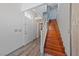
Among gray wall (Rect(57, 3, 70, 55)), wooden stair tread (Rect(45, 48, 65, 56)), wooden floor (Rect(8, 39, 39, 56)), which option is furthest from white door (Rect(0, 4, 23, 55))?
gray wall (Rect(57, 3, 70, 55))

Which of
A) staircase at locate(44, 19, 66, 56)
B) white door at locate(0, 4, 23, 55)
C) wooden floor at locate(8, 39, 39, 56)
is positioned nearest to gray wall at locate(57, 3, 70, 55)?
staircase at locate(44, 19, 66, 56)

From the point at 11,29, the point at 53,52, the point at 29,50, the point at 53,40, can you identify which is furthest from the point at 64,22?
the point at 11,29

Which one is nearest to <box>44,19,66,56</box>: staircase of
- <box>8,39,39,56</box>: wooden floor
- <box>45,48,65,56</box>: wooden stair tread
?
<box>45,48,65,56</box>: wooden stair tread

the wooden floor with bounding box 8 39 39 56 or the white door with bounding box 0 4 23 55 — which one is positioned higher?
the white door with bounding box 0 4 23 55

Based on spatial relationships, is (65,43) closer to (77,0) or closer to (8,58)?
(77,0)

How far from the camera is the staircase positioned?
142 cm

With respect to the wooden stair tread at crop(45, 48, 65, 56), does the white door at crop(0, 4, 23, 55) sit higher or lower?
higher

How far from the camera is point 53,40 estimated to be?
1438 millimetres

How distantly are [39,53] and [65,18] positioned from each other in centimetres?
48

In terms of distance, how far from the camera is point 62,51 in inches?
54.6

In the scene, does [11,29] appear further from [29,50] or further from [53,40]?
[53,40]

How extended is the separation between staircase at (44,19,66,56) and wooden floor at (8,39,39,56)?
118 millimetres

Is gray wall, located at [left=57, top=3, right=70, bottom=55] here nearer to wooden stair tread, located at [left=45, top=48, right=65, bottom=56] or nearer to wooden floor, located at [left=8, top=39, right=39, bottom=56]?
wooden stair tread, located at [left=45, top=48, right=65, bottom=56]

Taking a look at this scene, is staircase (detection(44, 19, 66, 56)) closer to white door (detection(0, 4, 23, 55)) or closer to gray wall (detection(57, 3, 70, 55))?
gray wall (detection(57, 3, 70, 55))
